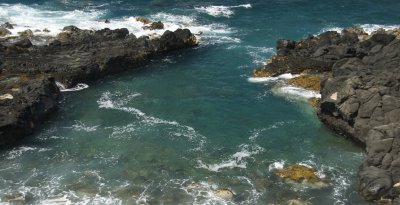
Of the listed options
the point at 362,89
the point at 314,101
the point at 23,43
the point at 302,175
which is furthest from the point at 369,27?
the point at 23,43

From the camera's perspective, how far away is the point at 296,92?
59.2 metres

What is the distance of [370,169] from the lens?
40406 mm

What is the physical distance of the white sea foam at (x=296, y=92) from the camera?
58250 mm

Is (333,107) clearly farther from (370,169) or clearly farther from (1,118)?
(1,118)

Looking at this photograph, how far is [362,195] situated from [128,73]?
123ft

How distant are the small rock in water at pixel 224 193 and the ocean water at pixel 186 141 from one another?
1.40 feet

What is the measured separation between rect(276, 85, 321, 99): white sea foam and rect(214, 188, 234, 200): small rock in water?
72.6ft

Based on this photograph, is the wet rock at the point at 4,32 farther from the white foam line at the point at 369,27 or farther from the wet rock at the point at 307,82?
the white foam line at the point at 369,27

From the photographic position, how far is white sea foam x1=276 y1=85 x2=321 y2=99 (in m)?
58.2

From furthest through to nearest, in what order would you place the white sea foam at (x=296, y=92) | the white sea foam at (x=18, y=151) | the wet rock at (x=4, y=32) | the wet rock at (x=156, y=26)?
the wet rock at (x=156, y=26), the wet rock at (x=4, y=32), the white sea foam at (x=296, y=92), the white sea foam at (x=18, y=151)

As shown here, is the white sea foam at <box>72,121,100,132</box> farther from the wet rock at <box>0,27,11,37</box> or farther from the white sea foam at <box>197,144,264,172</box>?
the wet rock at <box>0,27,11,37</box>

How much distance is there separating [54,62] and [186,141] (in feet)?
85.5

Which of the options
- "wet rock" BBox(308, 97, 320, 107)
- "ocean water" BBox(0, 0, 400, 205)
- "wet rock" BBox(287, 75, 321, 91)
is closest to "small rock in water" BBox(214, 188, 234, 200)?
"ocean water" BBox(0, 0, 400, 205)

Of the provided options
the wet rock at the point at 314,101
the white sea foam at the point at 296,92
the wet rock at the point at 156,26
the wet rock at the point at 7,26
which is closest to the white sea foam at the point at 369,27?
the white sea foam at the point at 296,92
